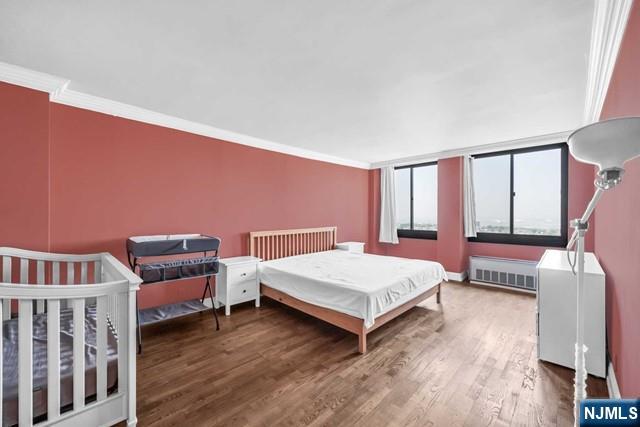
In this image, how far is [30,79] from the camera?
2182mm

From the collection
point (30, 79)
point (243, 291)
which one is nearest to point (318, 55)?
point (30, 79)

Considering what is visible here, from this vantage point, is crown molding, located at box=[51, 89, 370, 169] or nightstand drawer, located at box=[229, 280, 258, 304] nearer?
crown molding, located at box=[51, 89, 370, 169]

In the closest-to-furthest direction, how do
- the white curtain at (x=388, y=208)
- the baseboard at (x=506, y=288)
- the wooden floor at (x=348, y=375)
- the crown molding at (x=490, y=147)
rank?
the wooden floor at (x=348, y=375) < the crown molding at (x=490, y=147) < the baseboard at (x=506, y=288) < the white curtain at (x=388, y=208)

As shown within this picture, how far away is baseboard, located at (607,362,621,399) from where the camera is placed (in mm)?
1737

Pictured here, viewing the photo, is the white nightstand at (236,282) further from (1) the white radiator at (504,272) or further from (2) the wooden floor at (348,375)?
(1) the white radiator at (504,272)

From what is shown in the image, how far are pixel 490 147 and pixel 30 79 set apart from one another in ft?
18.8

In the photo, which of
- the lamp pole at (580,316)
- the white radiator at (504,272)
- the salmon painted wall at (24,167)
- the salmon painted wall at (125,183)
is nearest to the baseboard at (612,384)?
the lamp pole at (580,316)

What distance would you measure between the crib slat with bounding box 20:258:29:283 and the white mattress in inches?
83.9

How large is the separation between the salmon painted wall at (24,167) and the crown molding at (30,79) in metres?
0.05

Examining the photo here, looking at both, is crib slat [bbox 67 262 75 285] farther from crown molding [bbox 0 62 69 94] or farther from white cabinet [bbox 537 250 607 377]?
white cabinet [bbox 537 250 607 377]

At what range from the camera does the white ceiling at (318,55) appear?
149 centimetres

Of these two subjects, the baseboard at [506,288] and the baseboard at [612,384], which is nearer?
the baseboard at [612,384]

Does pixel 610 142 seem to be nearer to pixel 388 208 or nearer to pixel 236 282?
pixel 236 282

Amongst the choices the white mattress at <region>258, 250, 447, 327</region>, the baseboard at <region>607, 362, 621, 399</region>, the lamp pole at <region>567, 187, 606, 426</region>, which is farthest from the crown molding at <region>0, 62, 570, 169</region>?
the lamp pole at <region>567, 187, 606, 426</region>
